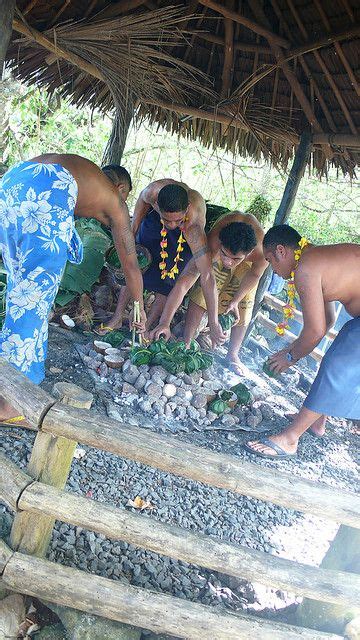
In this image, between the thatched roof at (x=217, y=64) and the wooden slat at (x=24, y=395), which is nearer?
the wooden slat at (x=24, y=395)

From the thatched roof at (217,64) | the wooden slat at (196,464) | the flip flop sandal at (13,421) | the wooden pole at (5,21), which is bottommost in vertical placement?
the flip flop sandal at (13,421)

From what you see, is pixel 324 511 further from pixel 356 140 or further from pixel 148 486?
pixel 356 140

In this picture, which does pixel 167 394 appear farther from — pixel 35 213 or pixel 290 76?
pixel 290 76

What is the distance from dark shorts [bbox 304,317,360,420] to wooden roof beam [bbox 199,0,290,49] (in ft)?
7.43

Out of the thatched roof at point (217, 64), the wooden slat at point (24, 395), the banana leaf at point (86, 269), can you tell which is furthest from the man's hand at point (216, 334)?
the wooden slat at point (24, 395)

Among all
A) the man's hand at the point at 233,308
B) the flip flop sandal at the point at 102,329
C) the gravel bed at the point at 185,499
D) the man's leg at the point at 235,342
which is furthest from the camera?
the man's leg at the point at 235,342

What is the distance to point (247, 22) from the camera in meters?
4.07

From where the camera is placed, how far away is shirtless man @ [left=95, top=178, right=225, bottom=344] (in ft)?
12.6

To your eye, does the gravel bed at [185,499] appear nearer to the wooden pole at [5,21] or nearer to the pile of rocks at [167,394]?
the pile of rocks at [167,394]

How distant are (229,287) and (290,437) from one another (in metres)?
1.66

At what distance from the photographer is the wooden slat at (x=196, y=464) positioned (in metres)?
1.82

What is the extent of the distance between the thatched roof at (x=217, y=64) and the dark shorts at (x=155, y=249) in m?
1.23

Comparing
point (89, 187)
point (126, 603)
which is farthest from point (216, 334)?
point (126, 603)

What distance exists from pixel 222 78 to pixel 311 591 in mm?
4246
